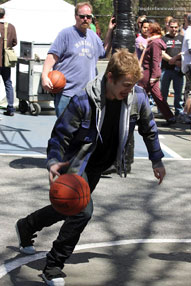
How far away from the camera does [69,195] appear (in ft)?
15.8

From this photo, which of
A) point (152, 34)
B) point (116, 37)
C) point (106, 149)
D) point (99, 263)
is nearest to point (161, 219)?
point (99, 263)

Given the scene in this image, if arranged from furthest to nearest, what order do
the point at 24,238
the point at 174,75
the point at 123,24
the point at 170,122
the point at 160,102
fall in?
the point at 174,75, the point at 170,122, the point at 160,102, the point at 123,24, the point at 24,238

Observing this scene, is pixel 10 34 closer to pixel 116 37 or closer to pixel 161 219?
pixel 116 37

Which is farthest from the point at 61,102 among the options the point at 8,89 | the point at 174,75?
the point at 174,75

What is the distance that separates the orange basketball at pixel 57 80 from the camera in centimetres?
836

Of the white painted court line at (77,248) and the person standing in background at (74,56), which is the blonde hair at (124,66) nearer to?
the white painted court line at (77,248)

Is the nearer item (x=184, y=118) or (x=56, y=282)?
(x=56, y=282)

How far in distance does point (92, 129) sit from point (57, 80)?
11.1 ft

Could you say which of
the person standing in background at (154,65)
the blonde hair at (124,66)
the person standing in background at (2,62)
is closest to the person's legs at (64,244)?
the blonde hair at (124,66)

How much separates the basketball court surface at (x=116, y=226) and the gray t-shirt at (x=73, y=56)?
4.29 ft

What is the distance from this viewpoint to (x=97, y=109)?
5.04 meters

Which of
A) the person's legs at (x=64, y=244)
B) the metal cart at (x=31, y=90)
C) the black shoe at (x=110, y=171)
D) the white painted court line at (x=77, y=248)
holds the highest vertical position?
the person's legs at (x=64, y=244)

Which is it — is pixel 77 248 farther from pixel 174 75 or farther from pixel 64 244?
pixel 174 75

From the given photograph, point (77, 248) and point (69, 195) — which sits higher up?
point (69, 195)
